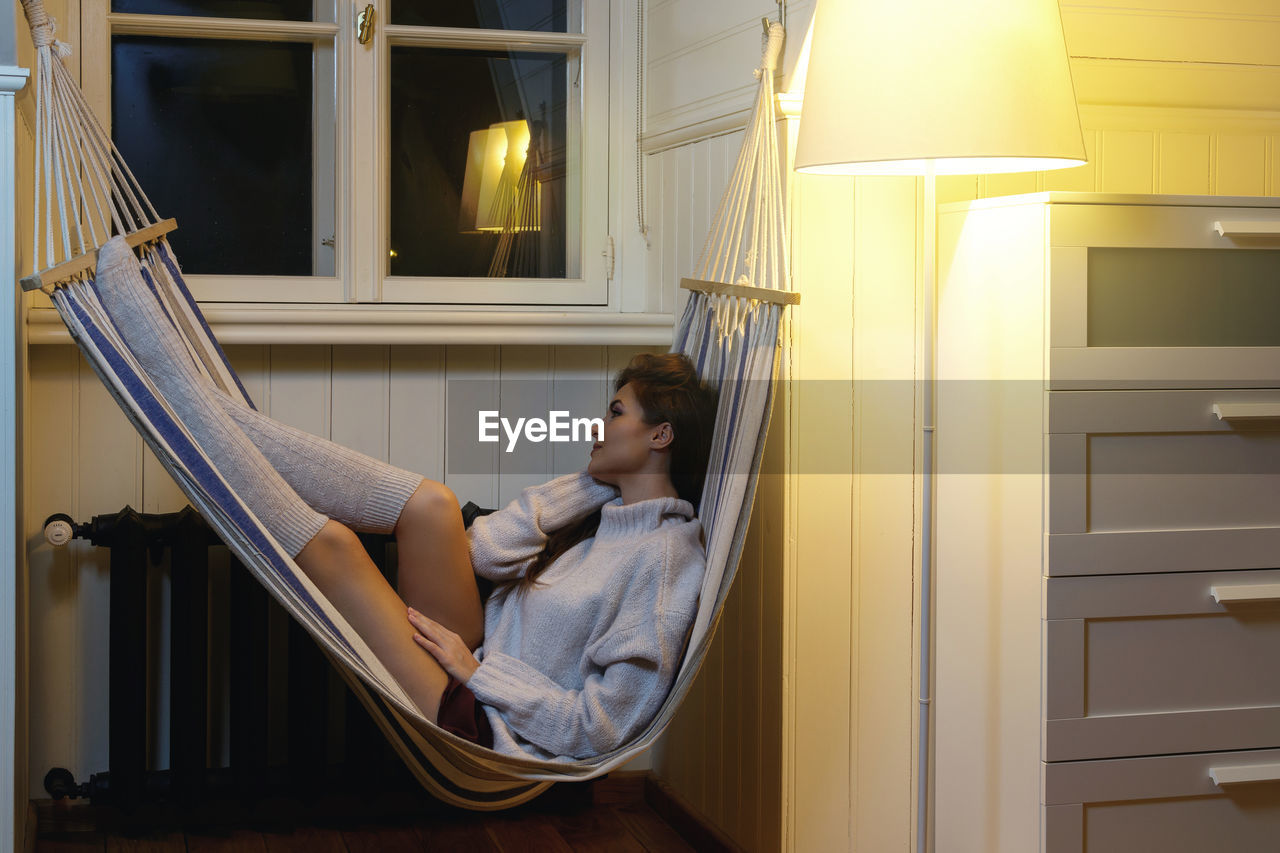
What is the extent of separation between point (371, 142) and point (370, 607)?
3.39 ft

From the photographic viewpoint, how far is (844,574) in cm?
182

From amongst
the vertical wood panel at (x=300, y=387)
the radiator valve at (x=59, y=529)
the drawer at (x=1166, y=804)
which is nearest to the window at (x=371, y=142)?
the vertical wood panel at (x=300, y=387)

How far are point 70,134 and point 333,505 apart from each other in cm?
62

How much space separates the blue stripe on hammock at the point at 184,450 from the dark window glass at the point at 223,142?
2.91ft

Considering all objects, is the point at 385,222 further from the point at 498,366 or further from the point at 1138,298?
the point at 1138,298

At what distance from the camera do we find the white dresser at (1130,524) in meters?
1.57

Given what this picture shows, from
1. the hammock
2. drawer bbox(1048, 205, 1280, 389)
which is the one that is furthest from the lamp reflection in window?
drawer bbox(1048, 205, 1280, 389)

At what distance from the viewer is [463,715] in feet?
5.30

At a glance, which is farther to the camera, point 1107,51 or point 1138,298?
point 1107,51

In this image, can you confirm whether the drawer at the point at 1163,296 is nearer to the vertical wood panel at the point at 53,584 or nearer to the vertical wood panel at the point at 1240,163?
the vertical wood panel at the point at 1240,163

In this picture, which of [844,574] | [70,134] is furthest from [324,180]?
[844,574]

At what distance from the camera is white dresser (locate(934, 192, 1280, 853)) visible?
1567 millimetres

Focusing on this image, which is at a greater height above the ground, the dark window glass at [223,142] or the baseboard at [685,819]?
the dark window glass at [223,142]

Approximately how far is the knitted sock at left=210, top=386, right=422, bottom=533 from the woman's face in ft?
0.94
